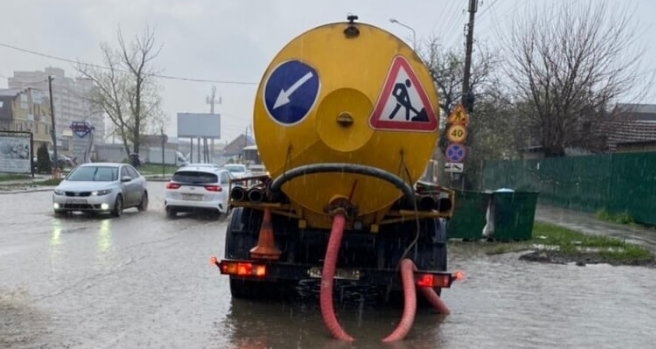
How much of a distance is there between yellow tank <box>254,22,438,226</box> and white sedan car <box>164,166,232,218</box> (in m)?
12.8

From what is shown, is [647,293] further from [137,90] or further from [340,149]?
[137,90]

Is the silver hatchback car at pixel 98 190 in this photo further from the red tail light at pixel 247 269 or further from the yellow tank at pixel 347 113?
the yellow tank at pixel 347 113

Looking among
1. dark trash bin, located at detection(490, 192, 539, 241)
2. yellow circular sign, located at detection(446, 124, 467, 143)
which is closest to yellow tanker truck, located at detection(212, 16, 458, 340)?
dark trash bin, located at detection(490, 192, 539, 241)

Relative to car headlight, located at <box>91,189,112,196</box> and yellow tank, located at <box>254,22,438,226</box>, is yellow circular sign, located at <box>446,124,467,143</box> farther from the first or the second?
yellow tank, located at <box>254,22,438,226</box>

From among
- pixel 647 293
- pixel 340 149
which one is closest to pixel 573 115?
pixel 647 293

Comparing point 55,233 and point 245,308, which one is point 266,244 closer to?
point 245,308

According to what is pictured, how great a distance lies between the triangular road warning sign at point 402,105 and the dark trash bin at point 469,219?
783 centimetres

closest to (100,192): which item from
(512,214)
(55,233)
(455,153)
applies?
(55,233)

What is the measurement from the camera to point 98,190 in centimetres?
1828

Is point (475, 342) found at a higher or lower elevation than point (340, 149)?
lower

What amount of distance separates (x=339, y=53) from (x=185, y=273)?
16.3 feet

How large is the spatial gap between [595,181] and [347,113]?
754 inches

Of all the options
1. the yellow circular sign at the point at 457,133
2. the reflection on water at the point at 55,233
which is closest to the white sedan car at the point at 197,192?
the reflection on water at the point at 55,233

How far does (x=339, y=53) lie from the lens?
6625 millimetres
